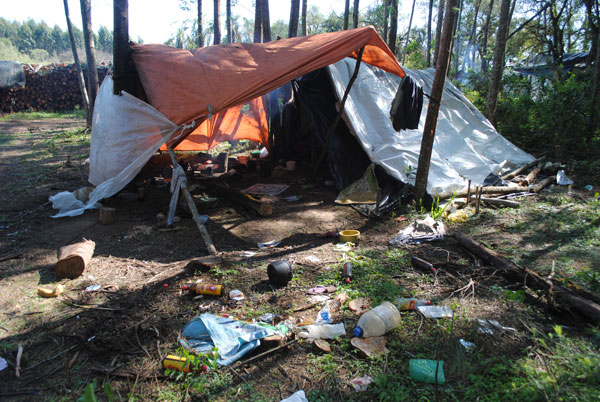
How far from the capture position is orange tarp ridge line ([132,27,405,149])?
174 inches

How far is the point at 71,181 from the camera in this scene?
6.54m

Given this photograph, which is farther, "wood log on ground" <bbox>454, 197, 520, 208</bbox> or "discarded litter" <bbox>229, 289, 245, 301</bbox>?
"wood log on ground" <bbox>454, 197, 520, 208</bbox>

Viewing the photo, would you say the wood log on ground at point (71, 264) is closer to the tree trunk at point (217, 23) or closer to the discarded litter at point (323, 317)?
the discarded litter at point (323, 317)

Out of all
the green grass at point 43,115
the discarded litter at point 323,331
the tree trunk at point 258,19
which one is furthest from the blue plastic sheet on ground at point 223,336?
the green grass at point 43,115

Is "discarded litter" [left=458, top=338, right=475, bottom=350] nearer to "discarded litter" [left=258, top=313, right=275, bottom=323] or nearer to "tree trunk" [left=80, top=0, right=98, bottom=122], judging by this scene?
"discarded litter" [left=258, top=313, right=275, bottom=323]

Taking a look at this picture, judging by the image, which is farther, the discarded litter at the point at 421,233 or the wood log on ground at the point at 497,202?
the wood log on ground at the point at 497,202

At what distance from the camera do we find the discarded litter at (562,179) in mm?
5824

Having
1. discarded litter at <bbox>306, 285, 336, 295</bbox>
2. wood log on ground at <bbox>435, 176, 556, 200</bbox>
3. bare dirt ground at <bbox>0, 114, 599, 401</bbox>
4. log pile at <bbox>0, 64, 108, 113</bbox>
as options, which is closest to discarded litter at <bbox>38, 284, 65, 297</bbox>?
bare dirt ground at <bbox>0, 114, 599, 401</bbox>

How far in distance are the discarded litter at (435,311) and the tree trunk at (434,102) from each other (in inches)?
91.2

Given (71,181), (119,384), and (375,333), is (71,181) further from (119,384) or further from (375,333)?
(375,333)

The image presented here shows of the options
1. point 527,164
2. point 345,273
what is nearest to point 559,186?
point 527,164

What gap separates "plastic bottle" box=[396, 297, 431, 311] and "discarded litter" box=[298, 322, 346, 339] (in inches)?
20.5

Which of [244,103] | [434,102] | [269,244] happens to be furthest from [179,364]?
[434,102]

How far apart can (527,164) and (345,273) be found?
15.8 ft
